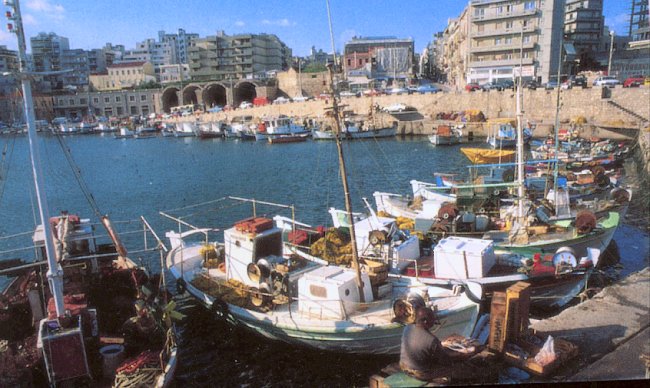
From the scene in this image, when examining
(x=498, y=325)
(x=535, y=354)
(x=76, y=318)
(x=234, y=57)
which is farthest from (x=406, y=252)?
(x=234, y=57)

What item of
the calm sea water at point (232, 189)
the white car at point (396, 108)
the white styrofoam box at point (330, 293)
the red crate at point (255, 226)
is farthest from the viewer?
the white car at point (396, 108)

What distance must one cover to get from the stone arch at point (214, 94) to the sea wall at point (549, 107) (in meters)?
27.3

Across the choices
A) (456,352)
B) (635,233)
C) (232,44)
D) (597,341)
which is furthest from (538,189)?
(232,44)

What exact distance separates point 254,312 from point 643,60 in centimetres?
3698

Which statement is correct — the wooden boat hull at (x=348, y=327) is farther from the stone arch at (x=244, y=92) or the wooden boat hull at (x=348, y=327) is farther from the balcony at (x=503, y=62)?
the stone arch at (x=244, y=92)

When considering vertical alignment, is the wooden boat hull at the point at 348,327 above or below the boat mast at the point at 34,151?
below

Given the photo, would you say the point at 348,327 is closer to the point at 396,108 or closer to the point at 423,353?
the point at 423,353

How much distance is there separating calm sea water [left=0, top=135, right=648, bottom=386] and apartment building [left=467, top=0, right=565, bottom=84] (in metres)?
5.80

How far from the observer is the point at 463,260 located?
8.48 meters

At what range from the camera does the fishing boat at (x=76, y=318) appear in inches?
225

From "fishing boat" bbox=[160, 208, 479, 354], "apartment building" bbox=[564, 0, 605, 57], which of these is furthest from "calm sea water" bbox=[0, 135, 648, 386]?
"apartment building" bbox=[564, 0, 605, 57]

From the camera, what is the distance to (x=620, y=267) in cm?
1151

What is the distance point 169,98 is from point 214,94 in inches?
232

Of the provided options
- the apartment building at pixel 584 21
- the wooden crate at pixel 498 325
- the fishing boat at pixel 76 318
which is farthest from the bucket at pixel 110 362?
the apartment building at pixel 584 21
